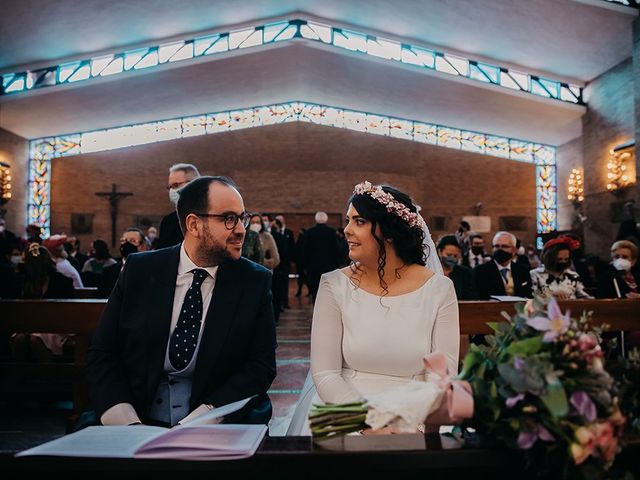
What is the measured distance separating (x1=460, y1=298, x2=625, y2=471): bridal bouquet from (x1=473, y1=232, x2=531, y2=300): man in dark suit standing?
12.7ft

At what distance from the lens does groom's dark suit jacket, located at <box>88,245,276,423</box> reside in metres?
1.96

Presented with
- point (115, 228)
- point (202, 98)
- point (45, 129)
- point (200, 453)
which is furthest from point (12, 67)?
point (200, 453)

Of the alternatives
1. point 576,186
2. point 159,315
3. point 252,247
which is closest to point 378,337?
point 159,315

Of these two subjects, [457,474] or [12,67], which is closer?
[457,474]

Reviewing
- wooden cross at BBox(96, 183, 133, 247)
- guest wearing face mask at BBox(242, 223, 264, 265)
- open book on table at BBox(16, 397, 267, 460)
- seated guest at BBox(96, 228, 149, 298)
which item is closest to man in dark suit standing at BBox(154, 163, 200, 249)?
seated guest at BBox(96, 228, 149, 298)

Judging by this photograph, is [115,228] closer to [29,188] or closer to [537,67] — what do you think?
[29,188]

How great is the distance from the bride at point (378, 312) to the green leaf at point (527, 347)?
3.63ft

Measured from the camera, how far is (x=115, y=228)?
50.1 ft

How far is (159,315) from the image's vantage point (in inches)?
78.6

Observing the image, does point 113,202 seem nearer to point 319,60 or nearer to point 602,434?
point 319,60

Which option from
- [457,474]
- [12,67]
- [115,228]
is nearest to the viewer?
[457,474]

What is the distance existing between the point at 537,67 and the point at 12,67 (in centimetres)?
1162

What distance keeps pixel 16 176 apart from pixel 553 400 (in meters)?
15.2

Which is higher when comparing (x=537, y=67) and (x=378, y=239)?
(x=537, y=67)
